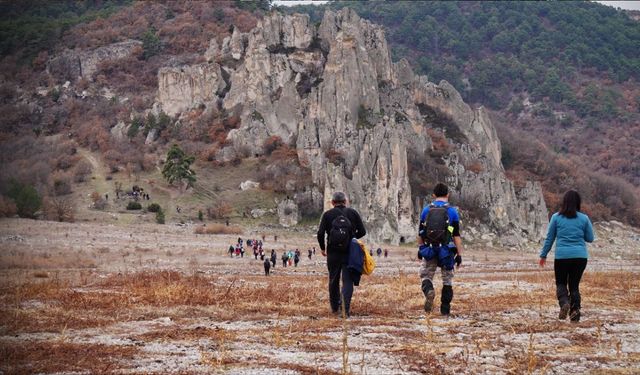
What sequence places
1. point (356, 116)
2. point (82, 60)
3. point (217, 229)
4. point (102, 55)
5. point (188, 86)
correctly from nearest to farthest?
point (217, 229), point (356, 116), point (188, 86), point (82, 60), point (102, 55)

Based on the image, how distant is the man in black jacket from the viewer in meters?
11.2

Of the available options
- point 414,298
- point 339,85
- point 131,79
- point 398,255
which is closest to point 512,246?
point 398,255

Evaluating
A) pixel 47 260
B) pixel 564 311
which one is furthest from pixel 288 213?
pixel 564 311

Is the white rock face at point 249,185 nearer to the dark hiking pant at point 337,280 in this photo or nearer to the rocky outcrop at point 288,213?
the rocky outcrop at point 288,213

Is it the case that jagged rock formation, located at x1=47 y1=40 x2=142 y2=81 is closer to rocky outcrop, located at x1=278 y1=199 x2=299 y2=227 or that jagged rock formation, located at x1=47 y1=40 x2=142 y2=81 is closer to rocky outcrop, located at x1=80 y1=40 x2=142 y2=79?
rocky outcrop, located at x1=80 y1=40 x2=142 y2=79

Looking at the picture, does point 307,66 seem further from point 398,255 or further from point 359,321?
point 359,321

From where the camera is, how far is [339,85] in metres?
84.7

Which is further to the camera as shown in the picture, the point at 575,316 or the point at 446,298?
the point at 446,298

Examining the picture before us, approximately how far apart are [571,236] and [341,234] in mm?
3739

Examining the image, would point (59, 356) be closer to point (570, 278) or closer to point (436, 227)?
point (436, 227)

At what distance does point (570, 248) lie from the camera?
419 inches

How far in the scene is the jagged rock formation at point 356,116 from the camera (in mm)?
74125

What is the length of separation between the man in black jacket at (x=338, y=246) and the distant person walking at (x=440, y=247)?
3.72 feet

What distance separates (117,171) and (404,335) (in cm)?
7644
